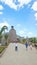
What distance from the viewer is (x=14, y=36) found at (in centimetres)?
12538

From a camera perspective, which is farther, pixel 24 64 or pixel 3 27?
pixel 3 27

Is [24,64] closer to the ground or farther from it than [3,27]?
closer to the ground

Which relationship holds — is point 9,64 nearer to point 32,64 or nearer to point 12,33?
point 32,64

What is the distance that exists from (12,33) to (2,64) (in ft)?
365

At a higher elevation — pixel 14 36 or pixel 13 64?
pixel 14 36

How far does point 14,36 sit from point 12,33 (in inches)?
95.5

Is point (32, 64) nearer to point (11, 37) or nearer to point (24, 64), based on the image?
point (24, 64)

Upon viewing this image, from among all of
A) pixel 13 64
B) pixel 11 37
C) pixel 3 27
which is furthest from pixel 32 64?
pixel 11 37

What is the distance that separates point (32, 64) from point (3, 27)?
52.4 m

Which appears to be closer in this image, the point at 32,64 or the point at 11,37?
the point at 32,64

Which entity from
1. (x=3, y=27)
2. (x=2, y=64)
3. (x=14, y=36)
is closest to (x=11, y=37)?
(x=14, y=36)

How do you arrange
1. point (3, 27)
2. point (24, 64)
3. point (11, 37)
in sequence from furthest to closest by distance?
point (11, 37) → point (3, 27) → point (24, 64)

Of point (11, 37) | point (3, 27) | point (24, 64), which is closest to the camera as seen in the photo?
point (24, 64)

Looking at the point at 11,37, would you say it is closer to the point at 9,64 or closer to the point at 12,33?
the point at 12,33
